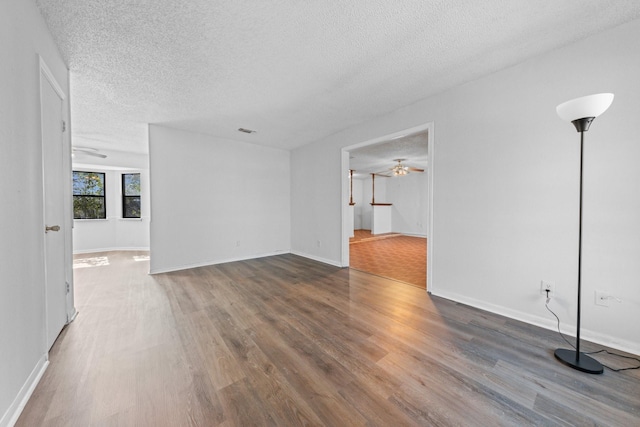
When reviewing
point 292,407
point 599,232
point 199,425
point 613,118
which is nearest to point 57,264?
point 199,425

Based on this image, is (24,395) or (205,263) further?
(205,263)

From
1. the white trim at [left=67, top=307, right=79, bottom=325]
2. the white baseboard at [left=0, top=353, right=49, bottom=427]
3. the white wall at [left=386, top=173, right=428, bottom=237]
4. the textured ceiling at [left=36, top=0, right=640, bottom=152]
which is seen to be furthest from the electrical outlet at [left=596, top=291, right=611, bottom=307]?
the white wall at [left=386, top=173, right=428, bottom=237]

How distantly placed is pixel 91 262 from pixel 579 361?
7.01 meters

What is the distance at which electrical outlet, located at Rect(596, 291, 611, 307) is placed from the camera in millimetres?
1795

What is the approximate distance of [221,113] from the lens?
11.0 ft

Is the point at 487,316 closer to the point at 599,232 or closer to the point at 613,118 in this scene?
the point at 599,232

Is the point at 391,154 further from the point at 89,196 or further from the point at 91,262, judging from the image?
the point at 89,196

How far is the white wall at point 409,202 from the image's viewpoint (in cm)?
805

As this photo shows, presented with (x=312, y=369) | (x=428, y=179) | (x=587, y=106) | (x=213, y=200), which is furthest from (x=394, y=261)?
(x=213, y=200)

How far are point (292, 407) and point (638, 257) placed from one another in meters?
2.60

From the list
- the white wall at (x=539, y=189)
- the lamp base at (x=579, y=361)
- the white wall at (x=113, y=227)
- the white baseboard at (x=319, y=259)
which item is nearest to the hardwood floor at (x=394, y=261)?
the white baseboard at (x=319, y=259)

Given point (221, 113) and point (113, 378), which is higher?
point (221, 113)

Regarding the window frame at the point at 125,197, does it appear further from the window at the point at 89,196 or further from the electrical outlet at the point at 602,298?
the electrical outlet at the point at 602,298

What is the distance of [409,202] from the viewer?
8383 millimetres
